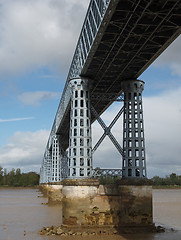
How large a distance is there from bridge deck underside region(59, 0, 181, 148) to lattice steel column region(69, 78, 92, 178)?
1.59 m

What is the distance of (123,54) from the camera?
81.9 ft

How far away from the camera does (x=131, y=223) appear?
2461cm

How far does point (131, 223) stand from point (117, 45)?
14.0 m

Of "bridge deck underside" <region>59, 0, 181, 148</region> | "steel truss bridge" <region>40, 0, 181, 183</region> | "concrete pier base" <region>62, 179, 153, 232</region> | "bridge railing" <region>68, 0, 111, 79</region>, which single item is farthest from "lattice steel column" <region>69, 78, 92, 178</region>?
"bridge railing" <region>68, 0, 111, 79</region>

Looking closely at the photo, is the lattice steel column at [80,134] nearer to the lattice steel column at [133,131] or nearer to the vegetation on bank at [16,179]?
the lattice steel column at [133,131]

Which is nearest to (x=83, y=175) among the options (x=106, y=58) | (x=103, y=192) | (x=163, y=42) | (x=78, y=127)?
(x=103, y=192)

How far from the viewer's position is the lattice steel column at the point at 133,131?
26.5m

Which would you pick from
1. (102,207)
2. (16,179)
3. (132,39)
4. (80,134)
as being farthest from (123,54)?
(16,179)

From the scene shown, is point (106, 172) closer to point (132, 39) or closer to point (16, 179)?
point (132, 39)

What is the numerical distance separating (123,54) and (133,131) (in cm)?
678

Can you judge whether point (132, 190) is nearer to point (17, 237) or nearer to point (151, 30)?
point (17, 237)

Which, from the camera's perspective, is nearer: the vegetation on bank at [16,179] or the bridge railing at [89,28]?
the bridge railing at [89,28]

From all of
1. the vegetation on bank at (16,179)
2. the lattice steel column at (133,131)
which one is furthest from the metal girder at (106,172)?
the vegetation on bank at (16,179)

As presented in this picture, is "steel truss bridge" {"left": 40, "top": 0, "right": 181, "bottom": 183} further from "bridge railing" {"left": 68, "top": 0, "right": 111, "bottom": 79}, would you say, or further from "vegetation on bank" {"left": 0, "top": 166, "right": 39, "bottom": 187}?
"vegetation on bank" {"left": 0, "top": 166, "right": 39, "bottom": 187}
